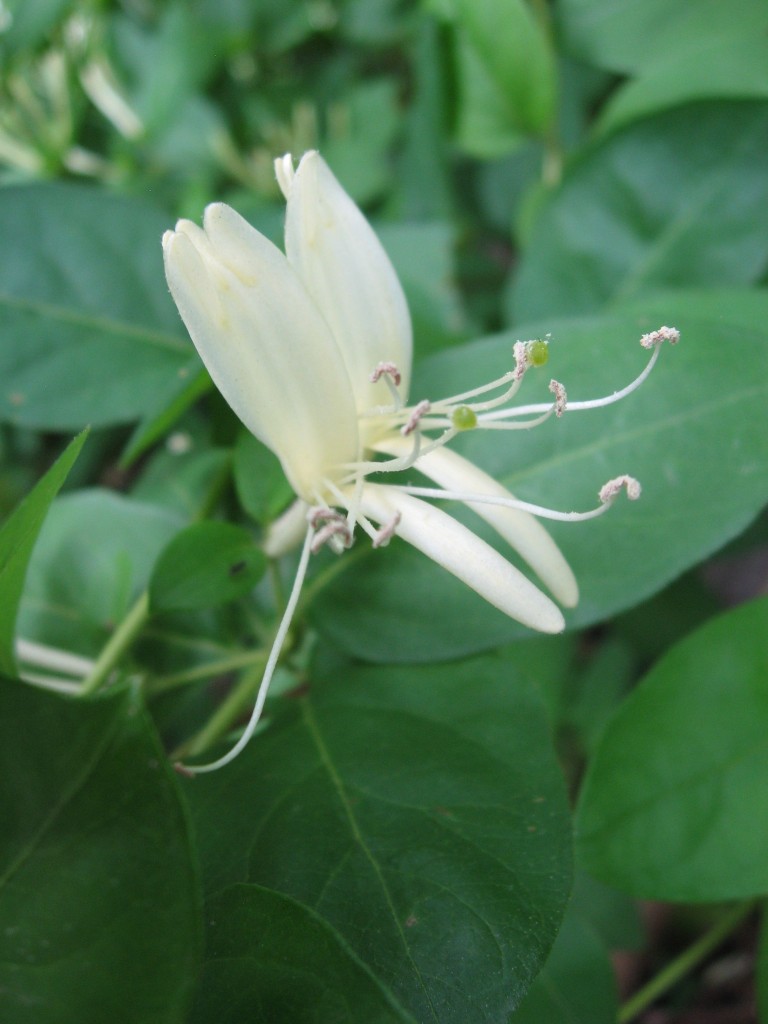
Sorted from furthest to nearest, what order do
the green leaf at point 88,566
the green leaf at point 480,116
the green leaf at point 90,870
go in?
the green leaf at point 480,116 → the green leaf at point 88,566 → the green leaf at point 90,870

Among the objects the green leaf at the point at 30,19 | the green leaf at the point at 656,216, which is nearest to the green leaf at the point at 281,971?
the green leaf at the point at 656,216

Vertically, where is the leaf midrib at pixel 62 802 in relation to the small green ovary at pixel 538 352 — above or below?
above

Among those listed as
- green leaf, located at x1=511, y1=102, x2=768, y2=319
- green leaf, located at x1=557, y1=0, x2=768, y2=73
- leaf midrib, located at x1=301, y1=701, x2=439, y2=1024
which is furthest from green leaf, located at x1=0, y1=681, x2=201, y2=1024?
green leaf, located at x1=557, y1=0, x2=768, y2=73

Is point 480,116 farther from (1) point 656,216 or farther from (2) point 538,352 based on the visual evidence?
(2) point 538,352

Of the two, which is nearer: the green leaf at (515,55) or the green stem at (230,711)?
the green stem at (230,711)

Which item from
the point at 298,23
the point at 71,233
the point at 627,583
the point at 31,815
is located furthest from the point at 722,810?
the point at 298,23

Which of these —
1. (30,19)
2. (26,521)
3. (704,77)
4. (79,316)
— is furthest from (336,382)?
(30,19)

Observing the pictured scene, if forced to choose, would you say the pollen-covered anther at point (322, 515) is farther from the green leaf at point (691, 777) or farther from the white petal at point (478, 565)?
the green leaf at point (691, 777)
